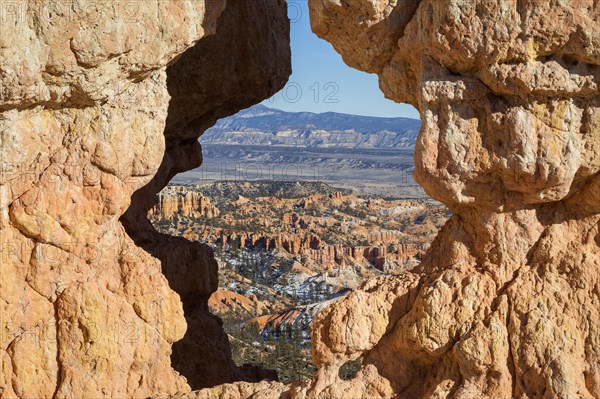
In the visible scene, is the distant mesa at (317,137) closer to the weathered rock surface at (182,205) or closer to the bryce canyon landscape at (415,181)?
the weathered rock surface at (182,205)

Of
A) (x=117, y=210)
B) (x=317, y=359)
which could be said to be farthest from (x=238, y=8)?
(x=317, y=359)

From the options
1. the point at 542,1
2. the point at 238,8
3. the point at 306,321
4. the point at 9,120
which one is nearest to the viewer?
the point at 542,1

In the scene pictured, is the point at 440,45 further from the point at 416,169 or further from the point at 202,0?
the point at 202,0

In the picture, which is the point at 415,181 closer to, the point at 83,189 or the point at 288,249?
the point at 83,189

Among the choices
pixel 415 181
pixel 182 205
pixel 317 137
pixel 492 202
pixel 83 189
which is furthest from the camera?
pixel 317 137

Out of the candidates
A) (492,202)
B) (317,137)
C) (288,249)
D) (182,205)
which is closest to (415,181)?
(492,202)

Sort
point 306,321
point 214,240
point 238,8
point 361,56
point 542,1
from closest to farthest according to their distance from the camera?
point 542,1 → point 361,56 → point 238,8 → point 306,321 → point 214,240
